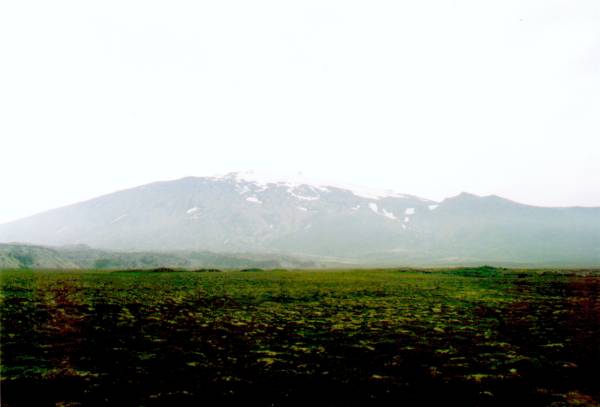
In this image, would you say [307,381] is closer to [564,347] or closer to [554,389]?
[554,389]

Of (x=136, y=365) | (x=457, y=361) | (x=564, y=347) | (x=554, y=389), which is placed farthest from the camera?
(x=564, y=347)

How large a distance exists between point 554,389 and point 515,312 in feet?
82.3

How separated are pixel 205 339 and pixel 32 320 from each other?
14734mm

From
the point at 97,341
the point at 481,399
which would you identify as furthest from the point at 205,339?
the point at 481,399

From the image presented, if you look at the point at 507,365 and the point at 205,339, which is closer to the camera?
the point at 507,365

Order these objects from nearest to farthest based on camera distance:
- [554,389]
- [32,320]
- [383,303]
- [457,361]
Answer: [554,389], [457,361], [32,320], [383,303]

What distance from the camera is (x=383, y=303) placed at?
49312 millimetres

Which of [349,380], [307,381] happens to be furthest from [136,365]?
[349,380]

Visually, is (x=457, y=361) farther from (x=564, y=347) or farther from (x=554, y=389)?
(x=564, y=347)

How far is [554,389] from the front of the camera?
18.7 meters

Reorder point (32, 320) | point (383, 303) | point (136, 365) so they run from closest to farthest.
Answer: point (136, 365) < point (32, 320) < point (383, 303)

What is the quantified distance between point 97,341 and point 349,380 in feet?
50.5

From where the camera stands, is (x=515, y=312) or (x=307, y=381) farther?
(x=515, y=312)

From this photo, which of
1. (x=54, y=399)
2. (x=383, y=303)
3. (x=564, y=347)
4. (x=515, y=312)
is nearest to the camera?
(x=54, y=399)
